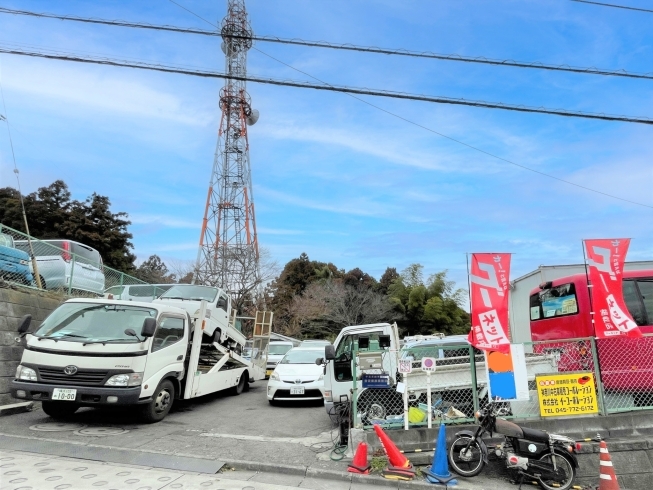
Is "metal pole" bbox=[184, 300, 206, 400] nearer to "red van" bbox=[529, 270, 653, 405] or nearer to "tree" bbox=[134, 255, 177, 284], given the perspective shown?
"red van" bbox=[529, 270, 653, 405]

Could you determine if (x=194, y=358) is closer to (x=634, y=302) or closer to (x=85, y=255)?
(x=85, y=255)

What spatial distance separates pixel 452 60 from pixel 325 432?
21.8ft

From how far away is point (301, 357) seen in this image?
35.3ft

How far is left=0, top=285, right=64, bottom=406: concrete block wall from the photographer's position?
307 inches

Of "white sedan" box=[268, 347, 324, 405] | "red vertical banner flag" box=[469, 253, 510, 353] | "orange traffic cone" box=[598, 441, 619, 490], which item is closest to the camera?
"orange traffic cone" box=[598, 441, 619, 490]

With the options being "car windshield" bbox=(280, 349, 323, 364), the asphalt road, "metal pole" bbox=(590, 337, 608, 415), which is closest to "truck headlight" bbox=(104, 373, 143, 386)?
the asphalt road

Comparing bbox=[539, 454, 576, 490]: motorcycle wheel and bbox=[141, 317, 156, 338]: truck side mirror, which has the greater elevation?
bbox=[141, 317, 156, 338]: truck side mirror

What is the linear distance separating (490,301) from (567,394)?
1711 mm

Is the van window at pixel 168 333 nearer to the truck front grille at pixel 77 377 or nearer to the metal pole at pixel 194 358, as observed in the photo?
the metal pole at pixel 194 358

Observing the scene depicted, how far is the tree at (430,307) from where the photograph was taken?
33125mm

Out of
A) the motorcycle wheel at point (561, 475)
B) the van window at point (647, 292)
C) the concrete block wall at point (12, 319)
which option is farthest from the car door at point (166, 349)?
the van window at point (647, 292)

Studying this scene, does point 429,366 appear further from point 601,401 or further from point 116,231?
point 116,231

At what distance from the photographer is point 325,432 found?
718 centimetres

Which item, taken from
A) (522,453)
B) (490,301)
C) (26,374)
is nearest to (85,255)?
(26,374)
